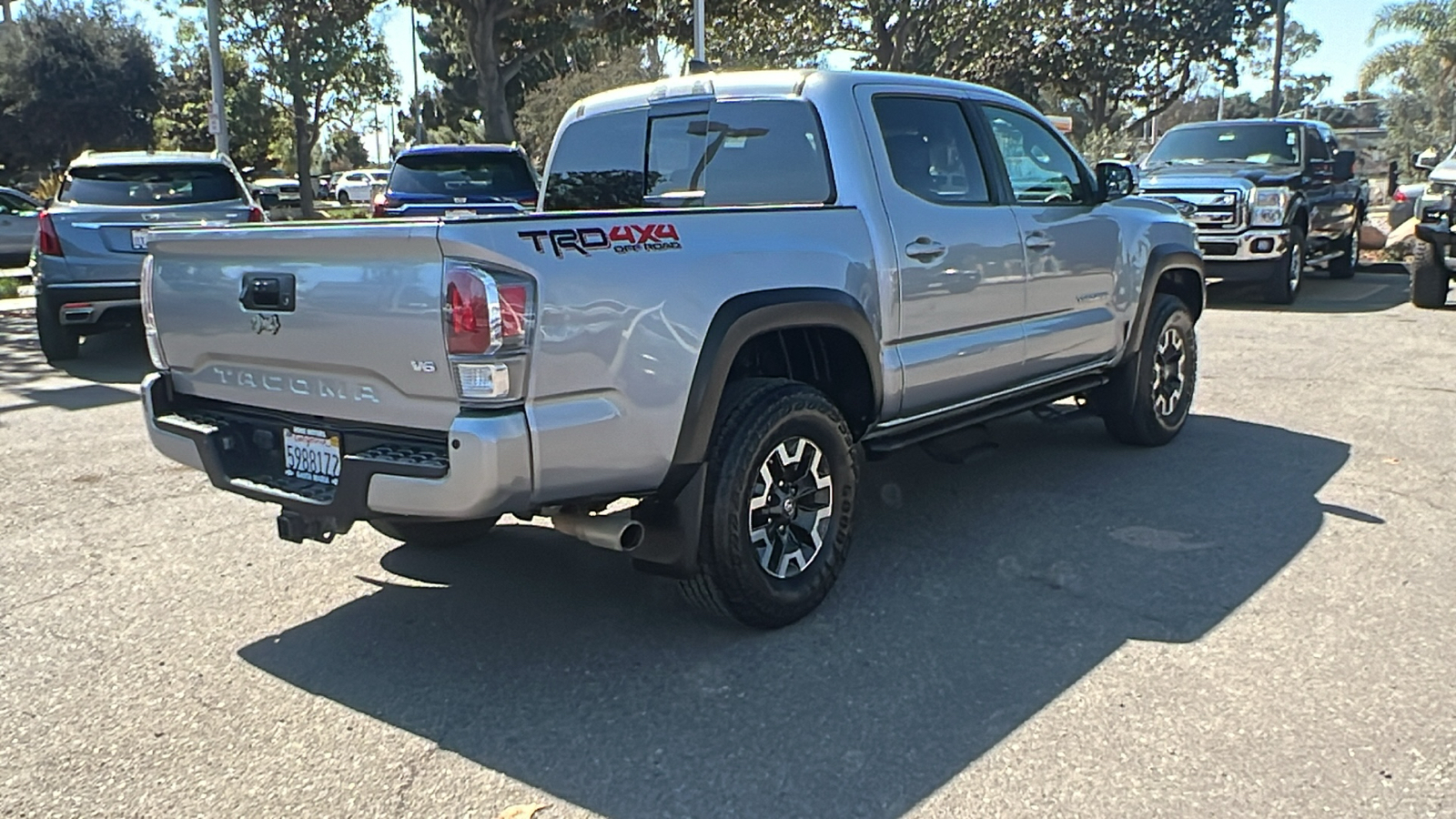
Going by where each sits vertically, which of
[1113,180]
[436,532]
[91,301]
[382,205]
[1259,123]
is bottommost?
[436,532]

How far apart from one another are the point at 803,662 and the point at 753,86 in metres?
2.32

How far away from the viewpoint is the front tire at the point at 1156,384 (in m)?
6.56

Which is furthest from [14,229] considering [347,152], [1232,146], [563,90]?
[347,152]

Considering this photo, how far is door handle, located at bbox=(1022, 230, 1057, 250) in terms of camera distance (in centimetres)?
554

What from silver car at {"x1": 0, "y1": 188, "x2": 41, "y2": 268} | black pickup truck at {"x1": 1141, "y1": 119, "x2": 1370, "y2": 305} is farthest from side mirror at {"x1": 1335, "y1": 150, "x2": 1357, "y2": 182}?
silver car at {"x1": 0, "y1": 188, "x2": 41, "y2": 268}

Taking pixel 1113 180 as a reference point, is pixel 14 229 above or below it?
below

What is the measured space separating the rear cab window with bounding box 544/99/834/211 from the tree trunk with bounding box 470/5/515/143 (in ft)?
58.4

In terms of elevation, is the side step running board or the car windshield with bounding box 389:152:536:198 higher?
the car windshield with bounding box 389:152:536:198

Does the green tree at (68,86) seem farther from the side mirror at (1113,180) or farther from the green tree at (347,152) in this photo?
the side mirror at (1113,180)

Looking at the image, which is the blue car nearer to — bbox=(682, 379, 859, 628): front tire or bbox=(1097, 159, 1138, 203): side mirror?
bbox=(1097, 159, 1138, 203): side mirror

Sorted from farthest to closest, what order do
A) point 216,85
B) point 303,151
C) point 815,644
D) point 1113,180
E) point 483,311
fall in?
point 303,151 → point 216,85 → point 1113,180 → point 815,644 → point 483,311

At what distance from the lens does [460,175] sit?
12.6 metres

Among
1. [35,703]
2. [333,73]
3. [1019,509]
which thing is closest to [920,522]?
[1019,509]

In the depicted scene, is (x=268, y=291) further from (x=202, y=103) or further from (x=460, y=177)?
(x=202, y=103)
